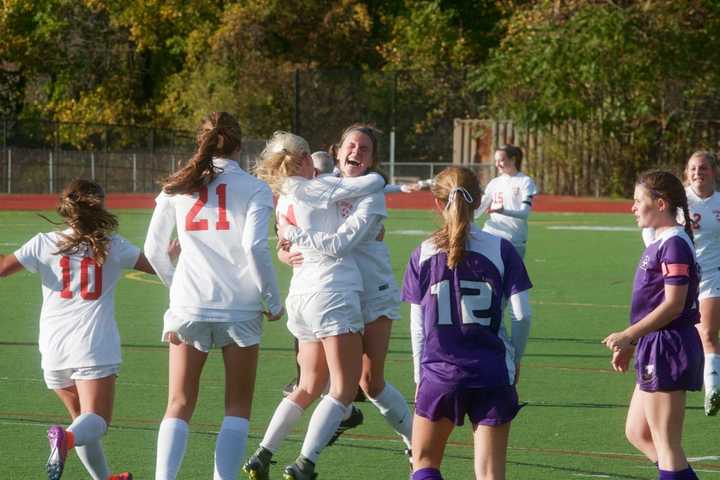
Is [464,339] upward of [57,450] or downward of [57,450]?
upward

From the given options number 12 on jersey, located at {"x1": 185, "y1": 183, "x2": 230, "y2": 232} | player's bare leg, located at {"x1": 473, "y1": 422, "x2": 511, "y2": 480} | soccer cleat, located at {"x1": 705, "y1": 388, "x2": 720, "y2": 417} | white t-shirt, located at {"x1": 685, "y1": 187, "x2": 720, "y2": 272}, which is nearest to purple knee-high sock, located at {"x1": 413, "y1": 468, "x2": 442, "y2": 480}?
player's bare leg, located at {"x1": 473, "y1": 422, "x2": 511, "y2": 480}

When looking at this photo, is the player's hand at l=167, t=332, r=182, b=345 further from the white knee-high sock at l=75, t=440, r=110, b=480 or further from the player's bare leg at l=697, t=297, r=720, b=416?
the player's bare leg at l=697, t=297, r=720, b=416

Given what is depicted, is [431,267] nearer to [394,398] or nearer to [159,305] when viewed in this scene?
[394,398]

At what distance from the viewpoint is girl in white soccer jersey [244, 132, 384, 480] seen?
21.4ft

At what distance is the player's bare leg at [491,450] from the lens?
5312mm

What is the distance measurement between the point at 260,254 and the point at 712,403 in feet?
12.9

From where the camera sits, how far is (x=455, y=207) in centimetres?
539

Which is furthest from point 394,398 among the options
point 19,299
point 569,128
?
point 569,128

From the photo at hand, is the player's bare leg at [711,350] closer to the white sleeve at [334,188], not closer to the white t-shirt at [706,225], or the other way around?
the white t-shirt at [706,225]

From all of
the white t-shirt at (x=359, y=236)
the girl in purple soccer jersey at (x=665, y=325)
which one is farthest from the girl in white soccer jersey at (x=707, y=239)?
the girl in purple soccer jersey at (x=665, y=325)

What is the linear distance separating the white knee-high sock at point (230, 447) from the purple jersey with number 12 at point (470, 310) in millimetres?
1066

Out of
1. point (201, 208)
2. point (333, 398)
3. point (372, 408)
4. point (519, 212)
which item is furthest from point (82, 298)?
point (519, 212)

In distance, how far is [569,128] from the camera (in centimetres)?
3800

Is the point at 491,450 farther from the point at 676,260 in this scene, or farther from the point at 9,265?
the point at 9,265
